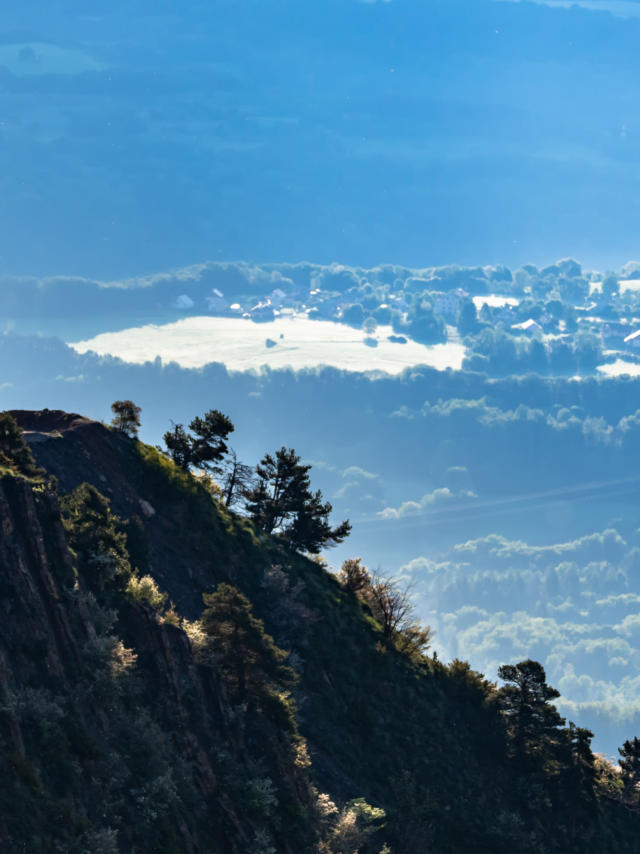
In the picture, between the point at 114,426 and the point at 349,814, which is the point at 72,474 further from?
the point at 349,814

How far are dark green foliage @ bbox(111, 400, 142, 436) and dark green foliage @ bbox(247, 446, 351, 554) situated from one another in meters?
10.9

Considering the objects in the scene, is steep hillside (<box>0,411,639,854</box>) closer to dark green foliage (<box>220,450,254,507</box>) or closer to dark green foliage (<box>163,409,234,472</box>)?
dark green foliage (<box>163,409,234,472</box>)

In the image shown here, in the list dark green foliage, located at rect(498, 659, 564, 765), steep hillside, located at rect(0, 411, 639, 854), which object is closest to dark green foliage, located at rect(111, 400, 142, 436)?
steep hillside, located at rect(0, 411, 639, 854)

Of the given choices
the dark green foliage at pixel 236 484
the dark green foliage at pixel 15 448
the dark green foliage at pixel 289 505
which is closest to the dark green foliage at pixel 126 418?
the dark green foliage at pixel 236 484

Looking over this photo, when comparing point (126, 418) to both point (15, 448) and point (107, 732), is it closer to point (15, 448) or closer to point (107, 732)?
point (15, 448)

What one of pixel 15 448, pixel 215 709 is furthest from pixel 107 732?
pixel 15 448

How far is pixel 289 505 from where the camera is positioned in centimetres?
7788

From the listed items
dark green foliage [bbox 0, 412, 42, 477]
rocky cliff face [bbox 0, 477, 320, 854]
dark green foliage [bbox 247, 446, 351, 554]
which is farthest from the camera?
dark green foliage [bbox 247, 446, 351, 554]

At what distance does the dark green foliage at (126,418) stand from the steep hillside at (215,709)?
2.15 m

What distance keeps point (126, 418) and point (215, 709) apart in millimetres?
32864

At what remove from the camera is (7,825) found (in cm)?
3050

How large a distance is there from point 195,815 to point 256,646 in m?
11.4

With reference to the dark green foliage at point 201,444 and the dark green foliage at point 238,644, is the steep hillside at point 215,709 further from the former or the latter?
the dark green foliage at point 201,444

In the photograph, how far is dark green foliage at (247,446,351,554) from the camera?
7775 centimetres
